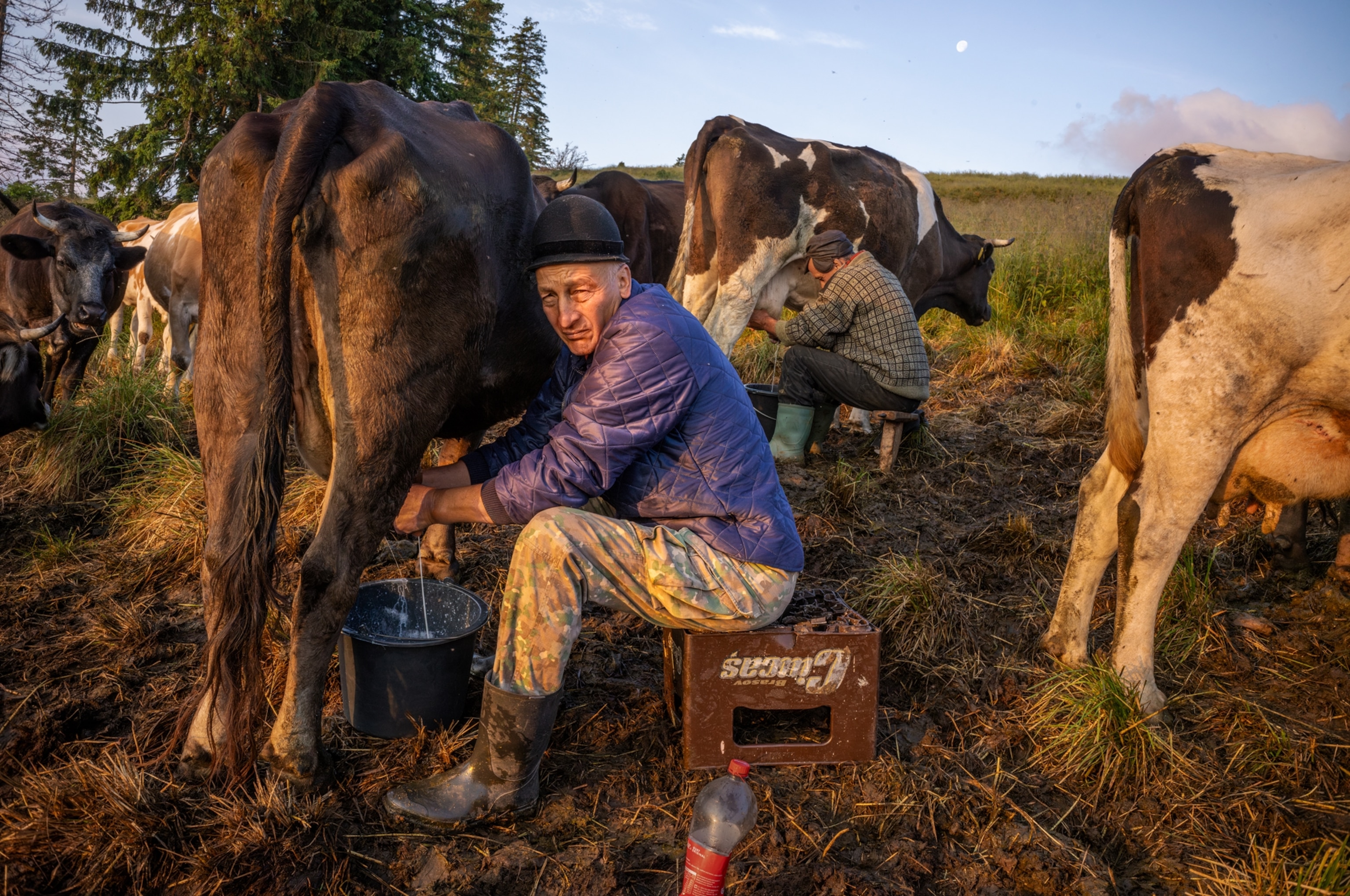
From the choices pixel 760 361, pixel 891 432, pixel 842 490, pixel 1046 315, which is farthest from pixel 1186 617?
pixel 1046 315

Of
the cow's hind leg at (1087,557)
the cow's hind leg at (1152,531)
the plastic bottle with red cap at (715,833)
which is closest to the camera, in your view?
the plastic bottle with red cap at (715,833)

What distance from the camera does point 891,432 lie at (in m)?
6.42

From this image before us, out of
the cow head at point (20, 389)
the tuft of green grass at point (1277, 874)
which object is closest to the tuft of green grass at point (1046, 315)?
the tuft of green grass at point (1277, 874)

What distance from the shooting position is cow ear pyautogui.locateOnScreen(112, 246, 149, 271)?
7625 mm

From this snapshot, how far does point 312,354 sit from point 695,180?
14.7 ft

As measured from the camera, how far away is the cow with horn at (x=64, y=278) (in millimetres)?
7160

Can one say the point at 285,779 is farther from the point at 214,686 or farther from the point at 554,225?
the point at 554,225

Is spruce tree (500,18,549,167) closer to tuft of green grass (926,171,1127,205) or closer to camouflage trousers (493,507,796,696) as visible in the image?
tuft of green grass (926,171,1127,205)

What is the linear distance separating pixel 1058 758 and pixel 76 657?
3.99 meters

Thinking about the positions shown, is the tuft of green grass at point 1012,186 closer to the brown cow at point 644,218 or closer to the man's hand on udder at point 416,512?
the brown cow at point 644,218

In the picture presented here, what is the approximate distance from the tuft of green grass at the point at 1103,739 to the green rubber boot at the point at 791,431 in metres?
3.28

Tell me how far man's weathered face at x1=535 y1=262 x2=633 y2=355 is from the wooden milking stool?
3.99m

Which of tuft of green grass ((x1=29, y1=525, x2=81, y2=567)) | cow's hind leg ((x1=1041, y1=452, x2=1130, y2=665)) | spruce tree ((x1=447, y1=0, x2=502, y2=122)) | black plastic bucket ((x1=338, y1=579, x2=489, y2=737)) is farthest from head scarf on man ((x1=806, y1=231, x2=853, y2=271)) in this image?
spruce tree ((x1=447, y1=0, x2=502, y2=122))

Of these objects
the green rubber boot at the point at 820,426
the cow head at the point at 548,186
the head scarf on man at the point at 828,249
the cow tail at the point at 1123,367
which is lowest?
the green rubber boot at the point at 820,426
